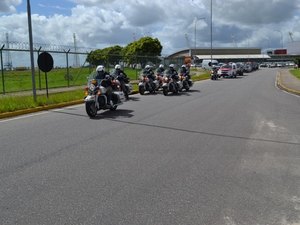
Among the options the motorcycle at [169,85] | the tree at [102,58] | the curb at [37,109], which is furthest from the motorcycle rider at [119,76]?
the tree at [102,58]

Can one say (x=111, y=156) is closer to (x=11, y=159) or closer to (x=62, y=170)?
(x=62, y=170)

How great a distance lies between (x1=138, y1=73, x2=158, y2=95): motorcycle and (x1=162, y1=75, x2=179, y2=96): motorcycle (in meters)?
0.79

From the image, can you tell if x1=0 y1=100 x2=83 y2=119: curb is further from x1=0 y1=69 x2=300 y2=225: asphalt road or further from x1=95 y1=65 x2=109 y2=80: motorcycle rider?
x1=95 y1=65 x2=109 y2=80: motorcycle rider

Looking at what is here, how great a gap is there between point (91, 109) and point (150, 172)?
6907 mm

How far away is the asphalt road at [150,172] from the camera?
4.90 metres

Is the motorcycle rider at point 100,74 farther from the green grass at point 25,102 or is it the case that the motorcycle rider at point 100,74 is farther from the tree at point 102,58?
the tree at point 102,58

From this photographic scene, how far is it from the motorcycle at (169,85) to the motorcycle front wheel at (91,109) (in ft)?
32.9

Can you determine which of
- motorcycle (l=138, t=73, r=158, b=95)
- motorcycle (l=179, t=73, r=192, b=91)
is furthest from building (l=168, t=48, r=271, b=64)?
motorcycle (l=138, t=73, r=158, b=95)

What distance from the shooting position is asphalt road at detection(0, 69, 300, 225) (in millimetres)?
4898

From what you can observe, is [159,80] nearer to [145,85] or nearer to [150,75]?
[150,75]

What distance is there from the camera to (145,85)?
77.5 feet

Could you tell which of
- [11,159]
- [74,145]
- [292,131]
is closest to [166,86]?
[292,131]

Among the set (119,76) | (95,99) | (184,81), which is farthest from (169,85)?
(95,99)

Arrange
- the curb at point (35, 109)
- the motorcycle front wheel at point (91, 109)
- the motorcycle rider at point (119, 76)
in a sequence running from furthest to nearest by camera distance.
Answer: the motorcycle rider at point (119, 76) → the curb at point (35, 109) → the motorcycle front wheel at point (91, 109)
